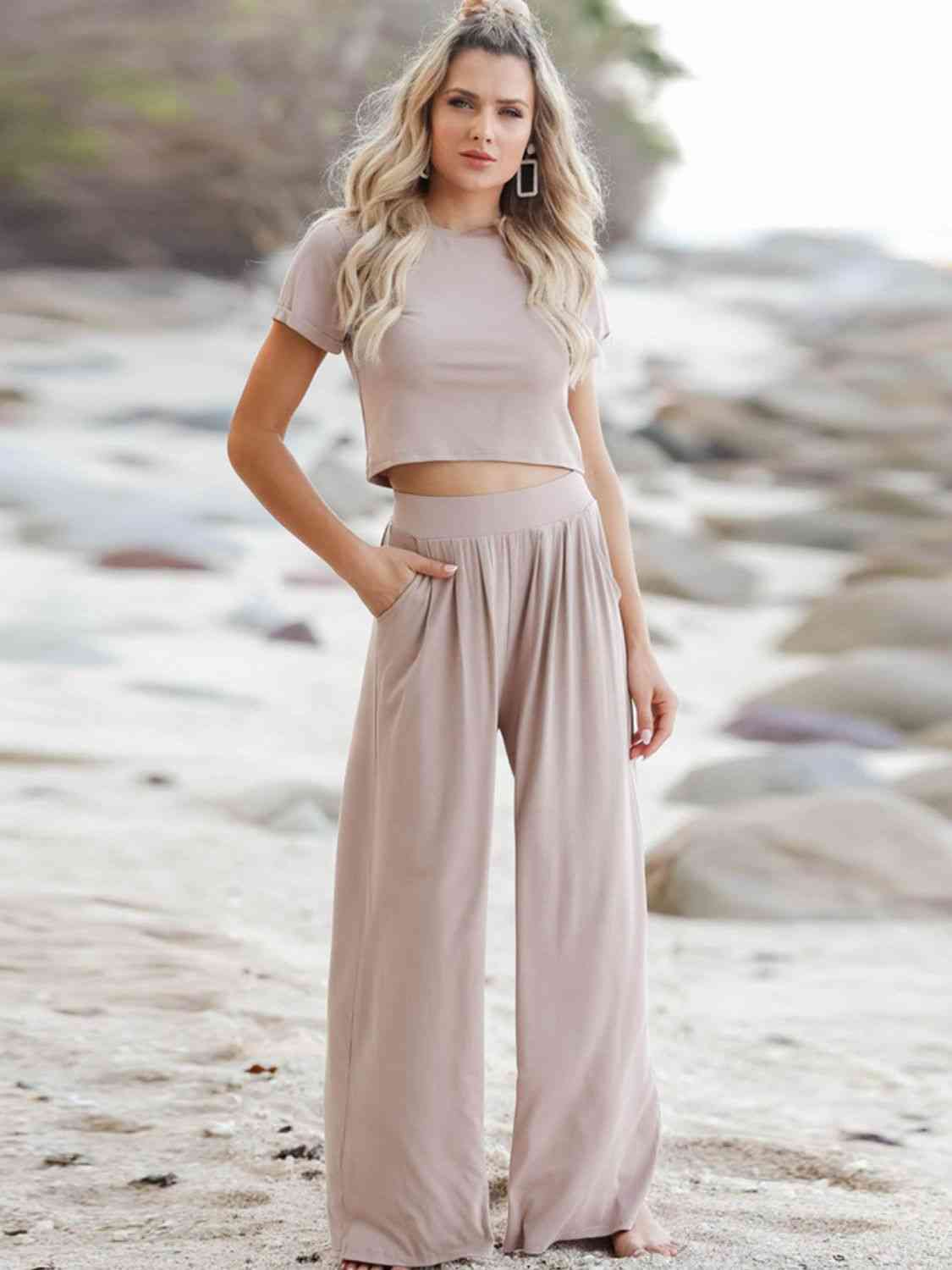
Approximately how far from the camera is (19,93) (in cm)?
1298

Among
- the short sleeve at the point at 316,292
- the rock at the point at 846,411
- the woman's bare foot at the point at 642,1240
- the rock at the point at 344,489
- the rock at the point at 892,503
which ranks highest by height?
the rock at the point at 846,411

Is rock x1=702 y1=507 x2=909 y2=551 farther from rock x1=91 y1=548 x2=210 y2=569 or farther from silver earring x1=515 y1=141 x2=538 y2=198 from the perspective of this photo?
silver earring x1=515 y1=141 x2=538 y2=198

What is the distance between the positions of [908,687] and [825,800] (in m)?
2.20

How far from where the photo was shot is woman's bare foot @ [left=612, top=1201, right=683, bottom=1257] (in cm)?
211

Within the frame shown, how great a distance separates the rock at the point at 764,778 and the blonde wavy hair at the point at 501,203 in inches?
131

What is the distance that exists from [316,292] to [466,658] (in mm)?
447

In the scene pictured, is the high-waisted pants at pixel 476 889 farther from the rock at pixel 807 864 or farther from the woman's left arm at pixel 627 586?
the rock at pixel 807 864

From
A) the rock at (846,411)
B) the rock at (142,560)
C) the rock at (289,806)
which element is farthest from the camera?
the rock at (846,411)

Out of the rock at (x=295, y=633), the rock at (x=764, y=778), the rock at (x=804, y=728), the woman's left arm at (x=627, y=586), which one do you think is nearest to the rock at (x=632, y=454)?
the rock at (x=295, y=633)

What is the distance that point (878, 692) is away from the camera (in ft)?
21.9

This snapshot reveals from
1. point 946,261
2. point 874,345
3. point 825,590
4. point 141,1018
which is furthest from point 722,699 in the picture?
point 946,261

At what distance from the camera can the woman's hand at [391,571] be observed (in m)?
2.04

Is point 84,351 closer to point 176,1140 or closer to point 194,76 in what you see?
point 194,76

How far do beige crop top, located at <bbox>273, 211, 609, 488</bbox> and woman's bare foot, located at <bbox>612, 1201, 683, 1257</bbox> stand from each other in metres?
0.93
